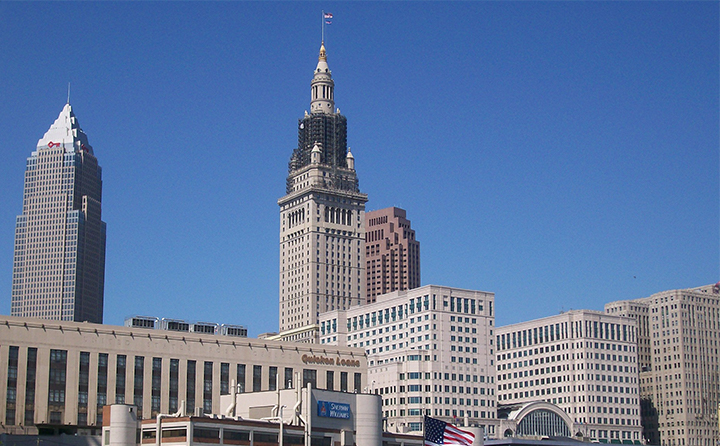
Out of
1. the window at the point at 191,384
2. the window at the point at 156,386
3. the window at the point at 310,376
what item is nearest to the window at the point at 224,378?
the window at the point at 191,384

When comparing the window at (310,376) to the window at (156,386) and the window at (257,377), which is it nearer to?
the window at (257,377)

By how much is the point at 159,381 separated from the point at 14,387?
2327cm

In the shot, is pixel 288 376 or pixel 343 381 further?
pixel 343 381

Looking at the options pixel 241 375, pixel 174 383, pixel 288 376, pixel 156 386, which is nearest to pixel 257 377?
pixel 241 375

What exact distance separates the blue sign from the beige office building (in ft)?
59.4

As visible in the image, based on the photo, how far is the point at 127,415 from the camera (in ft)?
485

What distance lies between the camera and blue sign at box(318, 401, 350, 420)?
15350cm

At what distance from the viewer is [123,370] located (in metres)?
175

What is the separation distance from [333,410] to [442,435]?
2369 centimetres

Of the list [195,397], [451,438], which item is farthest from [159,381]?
[451,438]

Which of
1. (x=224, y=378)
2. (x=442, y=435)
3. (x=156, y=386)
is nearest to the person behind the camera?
(x=442, y=435)

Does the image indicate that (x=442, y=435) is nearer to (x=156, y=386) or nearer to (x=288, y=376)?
(x=288, y=376)

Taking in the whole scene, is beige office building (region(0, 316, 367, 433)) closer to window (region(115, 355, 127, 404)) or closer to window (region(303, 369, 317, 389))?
window (region(303, 369, 317, 389))

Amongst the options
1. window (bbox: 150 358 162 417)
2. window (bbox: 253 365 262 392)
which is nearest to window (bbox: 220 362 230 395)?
window (bbox: 253 365 262 392)
